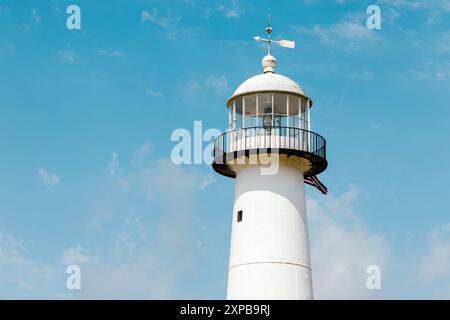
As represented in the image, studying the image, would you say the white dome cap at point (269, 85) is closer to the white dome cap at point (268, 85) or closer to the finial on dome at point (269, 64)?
the white dome cap at point (268, 85)

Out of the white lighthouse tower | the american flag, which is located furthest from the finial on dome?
the american flag

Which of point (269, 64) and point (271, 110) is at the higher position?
point (269, 64)

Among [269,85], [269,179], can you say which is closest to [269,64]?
[269,85]

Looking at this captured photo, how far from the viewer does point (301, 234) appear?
1271 inches

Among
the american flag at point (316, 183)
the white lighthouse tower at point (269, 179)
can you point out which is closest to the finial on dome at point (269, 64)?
the white lighthouse tower at point (269, 179)

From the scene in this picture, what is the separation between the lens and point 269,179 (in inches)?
1272

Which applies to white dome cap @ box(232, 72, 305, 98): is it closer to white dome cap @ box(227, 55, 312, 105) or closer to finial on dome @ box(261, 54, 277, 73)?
white dome cap @ box(227, 55, 312, 105)

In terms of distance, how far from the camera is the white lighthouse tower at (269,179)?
1236 inches

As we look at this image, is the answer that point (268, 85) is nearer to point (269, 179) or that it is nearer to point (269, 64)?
point (269, 64)

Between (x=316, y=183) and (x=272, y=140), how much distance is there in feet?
12.4

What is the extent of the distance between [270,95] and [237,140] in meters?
1.94

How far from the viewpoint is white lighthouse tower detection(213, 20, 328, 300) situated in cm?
3141
